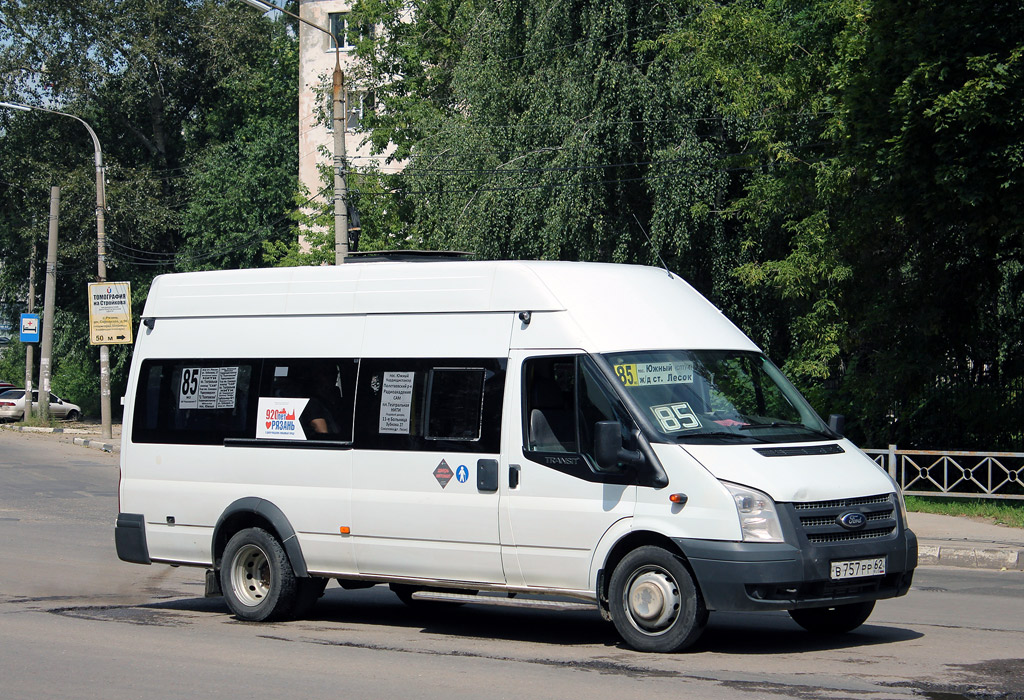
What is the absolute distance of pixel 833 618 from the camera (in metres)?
Answer: 8.68

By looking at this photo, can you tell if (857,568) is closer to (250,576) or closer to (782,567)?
(782,567)

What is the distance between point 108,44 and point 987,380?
41.5 meters

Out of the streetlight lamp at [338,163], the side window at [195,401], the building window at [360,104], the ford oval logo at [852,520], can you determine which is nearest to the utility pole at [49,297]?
the building window at [360,104]

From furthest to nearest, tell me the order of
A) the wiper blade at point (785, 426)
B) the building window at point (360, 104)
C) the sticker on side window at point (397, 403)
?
1. the building window at point (360, 104)
2. the sticker on side window at point (397, 403)
3. the wiper blade at point (785, 426)

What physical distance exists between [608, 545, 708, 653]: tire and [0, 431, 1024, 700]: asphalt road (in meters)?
0.13

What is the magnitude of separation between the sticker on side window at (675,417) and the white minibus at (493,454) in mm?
20

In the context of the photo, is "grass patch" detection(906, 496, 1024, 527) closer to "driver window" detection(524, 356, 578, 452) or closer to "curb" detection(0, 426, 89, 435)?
"driver window" detection(524, 356, 578, 452)

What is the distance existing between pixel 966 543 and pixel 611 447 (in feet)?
27.2

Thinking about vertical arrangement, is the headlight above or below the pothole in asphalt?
above

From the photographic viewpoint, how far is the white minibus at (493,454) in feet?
25.4

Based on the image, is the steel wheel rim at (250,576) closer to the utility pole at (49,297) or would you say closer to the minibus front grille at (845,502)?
the minibus front grille at (845,502)

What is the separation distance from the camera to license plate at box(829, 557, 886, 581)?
25.2ft

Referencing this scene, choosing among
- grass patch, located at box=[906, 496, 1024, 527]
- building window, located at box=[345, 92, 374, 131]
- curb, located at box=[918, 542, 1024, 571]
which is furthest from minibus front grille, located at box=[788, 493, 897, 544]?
building window, located at box=[345, 92, 374, 131]

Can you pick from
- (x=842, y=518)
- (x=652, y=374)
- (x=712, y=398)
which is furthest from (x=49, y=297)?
(x=842, y=518)
